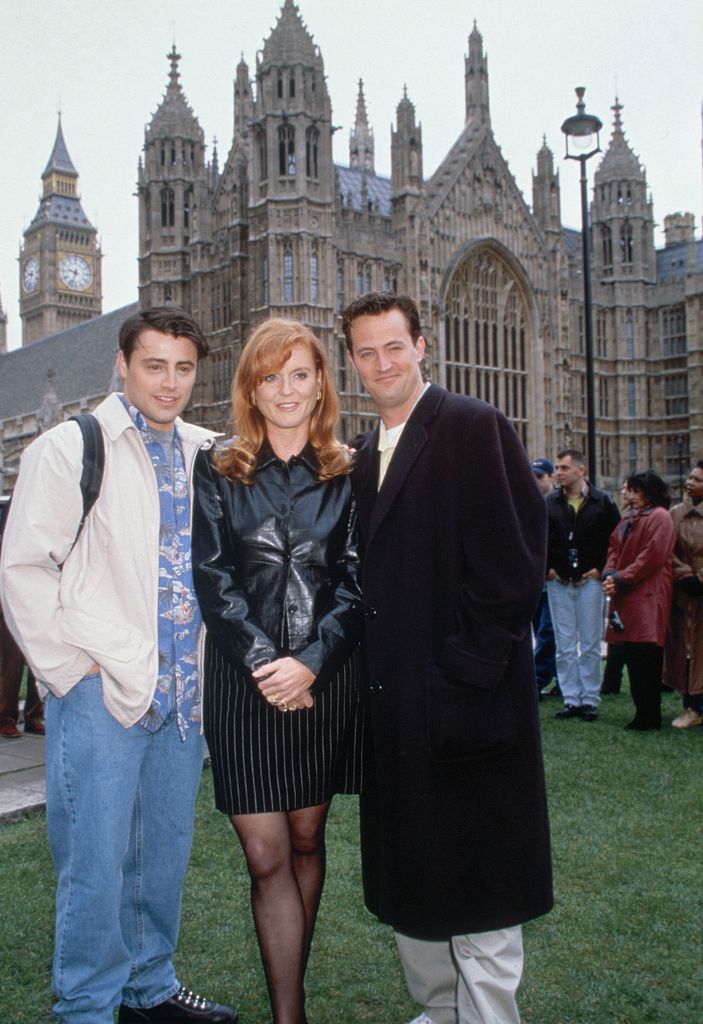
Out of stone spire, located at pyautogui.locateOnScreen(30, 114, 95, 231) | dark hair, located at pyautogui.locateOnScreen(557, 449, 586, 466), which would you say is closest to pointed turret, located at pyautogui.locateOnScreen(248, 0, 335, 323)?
dark hair, located at pyautogui.locateOnScreen(557, 449, 586, 466)

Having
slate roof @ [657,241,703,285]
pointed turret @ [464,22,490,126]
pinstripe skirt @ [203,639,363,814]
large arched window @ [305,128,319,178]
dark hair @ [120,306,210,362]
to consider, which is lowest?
pinstripe skirt @ [203,639,363,814]

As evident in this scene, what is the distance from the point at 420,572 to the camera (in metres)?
2.57

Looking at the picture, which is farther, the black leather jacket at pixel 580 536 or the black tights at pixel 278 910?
the black leather jacket at pixel 580 536

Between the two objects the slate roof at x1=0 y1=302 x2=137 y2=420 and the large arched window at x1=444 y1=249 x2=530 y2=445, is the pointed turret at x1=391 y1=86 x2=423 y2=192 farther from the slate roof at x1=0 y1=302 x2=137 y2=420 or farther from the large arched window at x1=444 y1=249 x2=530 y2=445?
the slate roof at x1=0 y1=302 x2=137 y2=420

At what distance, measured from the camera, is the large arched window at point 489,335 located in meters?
37.7

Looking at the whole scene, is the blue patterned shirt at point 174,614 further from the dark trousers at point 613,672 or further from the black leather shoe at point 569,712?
the dark trousers at point 613,672

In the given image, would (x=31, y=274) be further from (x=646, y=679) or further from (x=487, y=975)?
(x=487, y=975)

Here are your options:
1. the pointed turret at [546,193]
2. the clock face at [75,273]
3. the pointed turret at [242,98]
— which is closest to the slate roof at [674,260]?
the pointed turret at [546,193]

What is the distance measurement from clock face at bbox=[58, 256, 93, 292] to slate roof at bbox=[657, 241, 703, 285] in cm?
5774

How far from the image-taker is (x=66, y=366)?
5981 centimetres

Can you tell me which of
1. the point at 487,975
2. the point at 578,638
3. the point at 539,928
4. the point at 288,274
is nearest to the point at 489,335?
the point at 288,274

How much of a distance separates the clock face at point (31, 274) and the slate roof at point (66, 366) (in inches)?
1004

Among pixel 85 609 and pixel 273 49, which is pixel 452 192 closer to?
pixel 273 49

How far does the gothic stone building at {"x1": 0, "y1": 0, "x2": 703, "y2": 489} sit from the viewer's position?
106 ft
